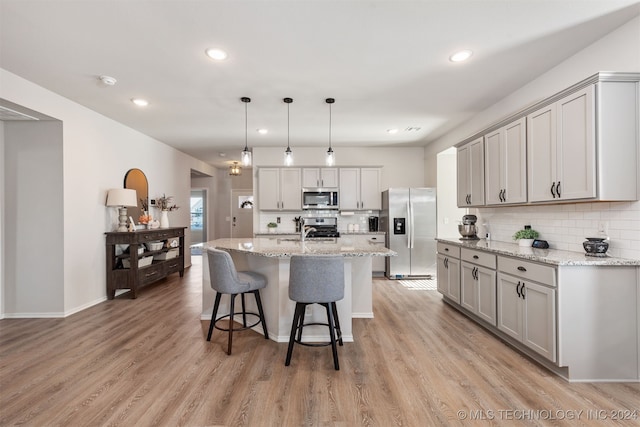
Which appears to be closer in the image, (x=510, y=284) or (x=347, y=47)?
(x=347, y=47)

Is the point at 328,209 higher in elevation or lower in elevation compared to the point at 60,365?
higher

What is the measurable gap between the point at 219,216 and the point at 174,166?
293cm

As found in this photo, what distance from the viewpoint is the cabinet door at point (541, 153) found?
8.78ft

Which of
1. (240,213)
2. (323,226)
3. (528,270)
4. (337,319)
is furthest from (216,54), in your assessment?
(240,213)

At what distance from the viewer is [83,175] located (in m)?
4.00

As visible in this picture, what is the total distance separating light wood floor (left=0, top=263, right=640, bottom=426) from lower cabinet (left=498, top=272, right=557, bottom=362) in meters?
0.20

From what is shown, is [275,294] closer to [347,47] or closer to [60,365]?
[60,365]

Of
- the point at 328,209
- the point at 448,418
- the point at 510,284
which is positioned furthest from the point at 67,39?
the point at 328,209

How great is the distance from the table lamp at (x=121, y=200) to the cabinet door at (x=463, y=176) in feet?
15.1

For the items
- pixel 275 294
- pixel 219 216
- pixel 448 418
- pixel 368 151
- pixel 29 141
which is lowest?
pixel 448 418

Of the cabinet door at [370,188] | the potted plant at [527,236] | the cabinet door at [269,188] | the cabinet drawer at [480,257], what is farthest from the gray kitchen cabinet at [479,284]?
the cabinet door at [269,188]

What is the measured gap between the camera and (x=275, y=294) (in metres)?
3.05

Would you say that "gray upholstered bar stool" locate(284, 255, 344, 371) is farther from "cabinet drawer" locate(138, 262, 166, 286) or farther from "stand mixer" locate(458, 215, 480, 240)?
"cabinet drawer" locate(138, 262, 166, 286)

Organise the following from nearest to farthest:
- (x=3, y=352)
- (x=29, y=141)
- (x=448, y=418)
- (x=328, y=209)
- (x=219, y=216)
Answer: (x=448, y=418) < (x=3, y=352) < (x=29, y=141) < (x=328, y=209) < (x=219, y=216)
